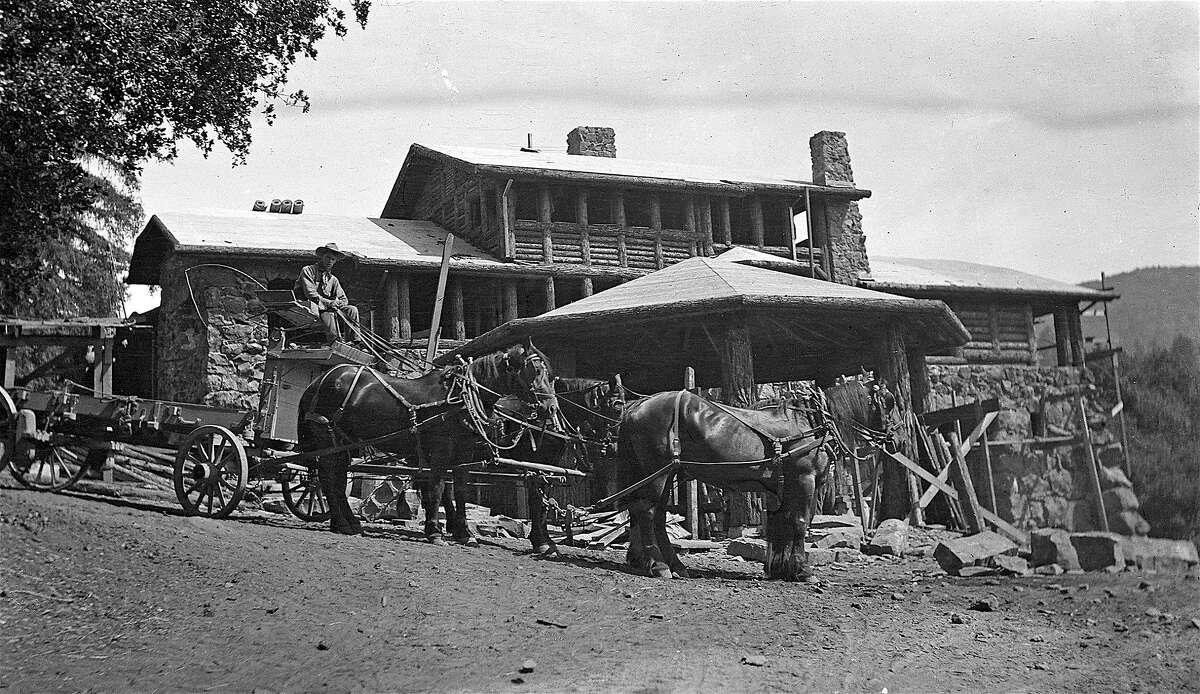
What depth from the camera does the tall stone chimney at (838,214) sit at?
81.7 feet

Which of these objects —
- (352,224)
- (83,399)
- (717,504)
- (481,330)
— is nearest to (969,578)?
(717,504)

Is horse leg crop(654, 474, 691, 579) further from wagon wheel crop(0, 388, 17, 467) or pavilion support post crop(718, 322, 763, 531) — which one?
wagon wheel crop(0, 388, 17, 467)

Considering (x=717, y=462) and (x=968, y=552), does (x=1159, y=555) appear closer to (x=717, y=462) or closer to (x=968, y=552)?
(x=968, y=552)

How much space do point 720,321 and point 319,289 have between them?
5687 millimetres

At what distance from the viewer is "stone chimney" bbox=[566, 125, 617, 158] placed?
26.4 meters

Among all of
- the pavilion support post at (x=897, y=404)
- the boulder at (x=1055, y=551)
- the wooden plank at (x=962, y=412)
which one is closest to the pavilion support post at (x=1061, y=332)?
the wooden plank at (x=962, y=412)

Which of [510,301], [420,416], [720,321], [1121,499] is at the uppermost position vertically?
[510,301]

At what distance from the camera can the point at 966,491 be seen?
14.2m

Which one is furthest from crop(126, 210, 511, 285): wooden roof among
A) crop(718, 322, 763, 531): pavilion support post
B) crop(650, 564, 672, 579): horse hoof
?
crop(650, 564, 672, 579): horse hoof

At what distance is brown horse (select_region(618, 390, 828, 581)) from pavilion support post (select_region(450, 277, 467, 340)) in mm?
→ 10043

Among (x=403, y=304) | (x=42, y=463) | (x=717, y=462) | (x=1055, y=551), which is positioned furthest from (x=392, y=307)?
(x=1055, y=551)

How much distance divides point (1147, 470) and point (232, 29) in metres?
15.3

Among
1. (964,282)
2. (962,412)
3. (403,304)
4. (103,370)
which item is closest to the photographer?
(103,370)

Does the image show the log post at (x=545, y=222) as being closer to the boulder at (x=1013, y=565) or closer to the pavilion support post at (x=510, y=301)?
the pavilion support post at (x=510, y=301)
